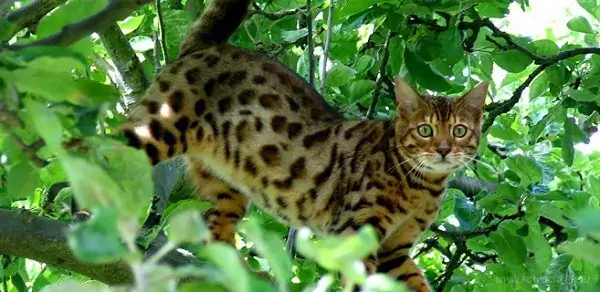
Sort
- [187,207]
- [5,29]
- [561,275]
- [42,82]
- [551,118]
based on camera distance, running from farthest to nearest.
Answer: [551,118] < [561,275] < [187,207] < [5,29] < [42,82]

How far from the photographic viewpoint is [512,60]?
196 inches

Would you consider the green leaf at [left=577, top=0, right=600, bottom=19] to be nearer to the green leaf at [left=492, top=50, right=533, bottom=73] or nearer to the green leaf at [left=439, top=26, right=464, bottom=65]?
the green leaf at [left=492, top=50, right=533, bottom=73]

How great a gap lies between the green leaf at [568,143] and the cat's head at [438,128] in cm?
39

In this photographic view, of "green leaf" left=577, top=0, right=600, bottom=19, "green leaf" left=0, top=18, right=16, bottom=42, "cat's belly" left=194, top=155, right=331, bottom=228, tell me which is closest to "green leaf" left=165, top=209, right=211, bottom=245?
"green leaf" left=0, top=18, right=16, bottom=42

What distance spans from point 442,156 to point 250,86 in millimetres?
938

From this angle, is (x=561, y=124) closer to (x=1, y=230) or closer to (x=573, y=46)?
(x=573, y=46)

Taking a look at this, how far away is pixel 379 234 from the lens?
189 inches

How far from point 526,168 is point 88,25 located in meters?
3.29

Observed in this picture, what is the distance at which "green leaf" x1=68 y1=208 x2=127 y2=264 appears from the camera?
4.15 feet

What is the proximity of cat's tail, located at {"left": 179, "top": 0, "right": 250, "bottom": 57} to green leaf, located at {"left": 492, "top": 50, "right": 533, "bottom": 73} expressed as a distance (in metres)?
1.20

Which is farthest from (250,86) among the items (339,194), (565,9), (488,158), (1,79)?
(1,79)

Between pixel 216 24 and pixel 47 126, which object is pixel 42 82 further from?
pixel 216 24

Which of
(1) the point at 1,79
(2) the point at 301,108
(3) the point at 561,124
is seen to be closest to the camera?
(1) the point at 1,79

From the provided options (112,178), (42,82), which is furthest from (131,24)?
(112,178)
